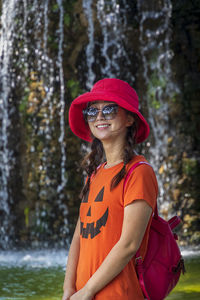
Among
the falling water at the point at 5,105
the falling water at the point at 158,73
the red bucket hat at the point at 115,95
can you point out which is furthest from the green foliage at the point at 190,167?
the red bucket hat at the point at 115,95

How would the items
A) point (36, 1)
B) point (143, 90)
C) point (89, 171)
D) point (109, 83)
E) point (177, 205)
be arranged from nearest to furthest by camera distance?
point (109, 83), point (89, 171), point (177, 205), point (143, 90), point (36, 1)

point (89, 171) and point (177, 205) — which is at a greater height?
point (89, 171)

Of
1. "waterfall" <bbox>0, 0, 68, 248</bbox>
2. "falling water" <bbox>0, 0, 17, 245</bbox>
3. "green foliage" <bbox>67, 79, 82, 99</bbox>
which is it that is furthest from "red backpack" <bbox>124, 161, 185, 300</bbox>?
"falling water" <bbox>0, 0, 17, 245</bbox>

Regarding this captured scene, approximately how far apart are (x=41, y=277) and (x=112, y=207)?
9.69 ft

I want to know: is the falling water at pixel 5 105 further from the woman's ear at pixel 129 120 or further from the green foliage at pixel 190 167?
the woman's ear at pixel 129 120

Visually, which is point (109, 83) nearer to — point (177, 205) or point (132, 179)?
point (132, 179)

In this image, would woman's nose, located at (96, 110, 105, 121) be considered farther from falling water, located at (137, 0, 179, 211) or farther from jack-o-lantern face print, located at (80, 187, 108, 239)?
falling water, located at (137, 0, 179, 211)

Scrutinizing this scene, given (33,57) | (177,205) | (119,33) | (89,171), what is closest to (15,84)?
(33,57)

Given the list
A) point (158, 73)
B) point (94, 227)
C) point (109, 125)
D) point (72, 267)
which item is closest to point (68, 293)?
point (72, 267)

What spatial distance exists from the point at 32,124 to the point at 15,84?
71 cm

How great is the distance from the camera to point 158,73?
6375mm

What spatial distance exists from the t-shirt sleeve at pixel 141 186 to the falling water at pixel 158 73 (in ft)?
15.1

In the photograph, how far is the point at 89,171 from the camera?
5.76 feet

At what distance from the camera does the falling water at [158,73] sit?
614 cm
